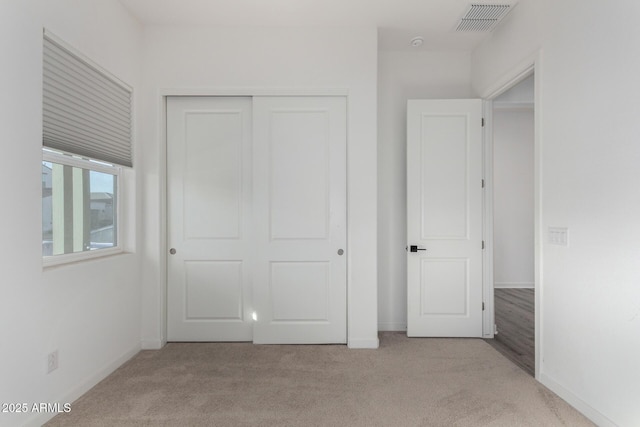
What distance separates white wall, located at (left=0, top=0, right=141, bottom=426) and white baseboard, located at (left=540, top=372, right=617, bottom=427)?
322 cm

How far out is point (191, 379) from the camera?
8.04 ft

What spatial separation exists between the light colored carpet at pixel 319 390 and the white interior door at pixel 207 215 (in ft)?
0.87

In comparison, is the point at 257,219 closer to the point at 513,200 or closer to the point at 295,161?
the point at 295,161

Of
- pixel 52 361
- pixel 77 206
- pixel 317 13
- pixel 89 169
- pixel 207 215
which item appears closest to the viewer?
pixel 52 361

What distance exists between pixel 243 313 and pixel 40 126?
2.11 metres

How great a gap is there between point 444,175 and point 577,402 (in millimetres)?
2024

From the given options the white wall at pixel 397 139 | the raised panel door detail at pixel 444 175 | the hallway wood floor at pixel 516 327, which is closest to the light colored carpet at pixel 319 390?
the hallway wood floor at pixel 516 327

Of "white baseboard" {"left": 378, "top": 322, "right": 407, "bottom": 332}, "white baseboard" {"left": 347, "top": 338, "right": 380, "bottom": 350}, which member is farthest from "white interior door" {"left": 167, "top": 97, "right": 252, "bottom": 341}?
"white baseboard" {"left": 378, "top": 322, "right": 407, "bottom": 332}

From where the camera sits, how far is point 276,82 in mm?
3070

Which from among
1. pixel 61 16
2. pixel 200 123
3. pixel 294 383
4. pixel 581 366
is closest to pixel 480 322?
pixel 581 366

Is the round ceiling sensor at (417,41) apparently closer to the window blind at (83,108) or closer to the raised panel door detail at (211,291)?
the window blind at (83,108)

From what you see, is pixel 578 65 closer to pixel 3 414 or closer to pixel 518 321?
pixel 518 321

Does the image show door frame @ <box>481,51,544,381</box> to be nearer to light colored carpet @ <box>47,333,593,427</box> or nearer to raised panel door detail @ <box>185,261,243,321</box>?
light colored carpet @ <box>47,333,593,427</box>

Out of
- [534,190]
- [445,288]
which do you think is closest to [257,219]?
[445,288]
